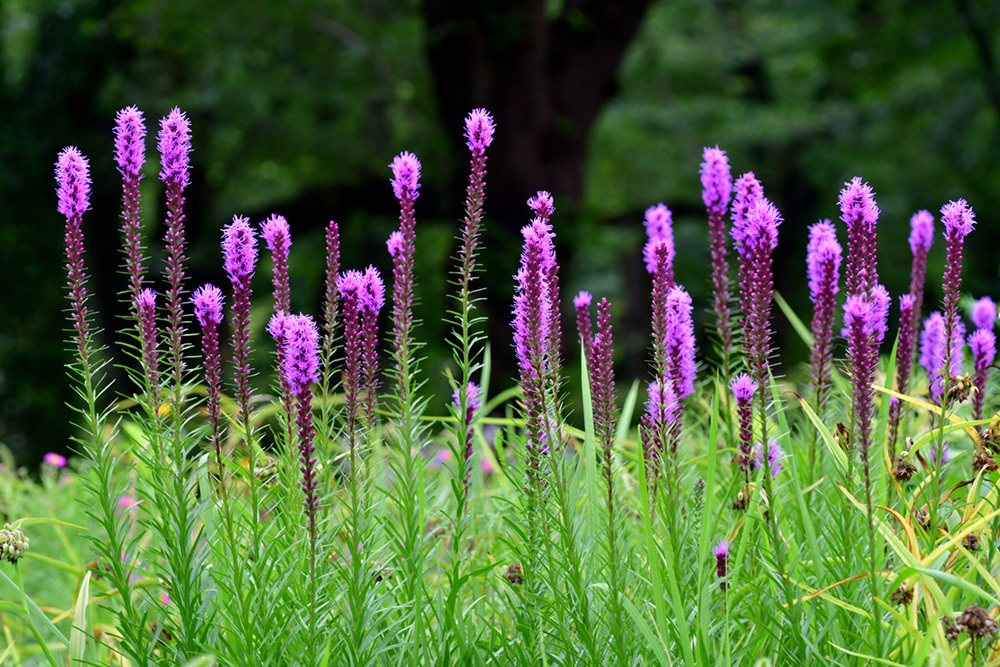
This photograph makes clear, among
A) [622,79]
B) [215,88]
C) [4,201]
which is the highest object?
[622,79]

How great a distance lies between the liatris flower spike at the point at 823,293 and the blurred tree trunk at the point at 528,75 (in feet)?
35.8

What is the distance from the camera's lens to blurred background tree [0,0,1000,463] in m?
13.4

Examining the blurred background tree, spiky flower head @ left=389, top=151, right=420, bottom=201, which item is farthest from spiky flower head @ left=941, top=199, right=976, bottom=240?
the blurred background tree

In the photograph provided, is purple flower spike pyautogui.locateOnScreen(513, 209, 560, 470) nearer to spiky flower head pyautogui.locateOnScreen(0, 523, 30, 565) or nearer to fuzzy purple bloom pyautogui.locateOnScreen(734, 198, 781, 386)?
fuzzy purple bloom pyautogui.locateOnScreen(734, 198, 781, 386)

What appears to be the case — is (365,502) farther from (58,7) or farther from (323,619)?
(58,7)

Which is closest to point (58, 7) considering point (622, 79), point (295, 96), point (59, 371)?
point (295, 96)

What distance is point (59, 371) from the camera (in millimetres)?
13234

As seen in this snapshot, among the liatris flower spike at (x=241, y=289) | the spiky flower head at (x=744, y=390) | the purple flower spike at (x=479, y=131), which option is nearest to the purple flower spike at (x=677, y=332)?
the spiky flower head at (x=744, y=390)

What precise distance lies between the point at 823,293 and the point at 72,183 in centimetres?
169

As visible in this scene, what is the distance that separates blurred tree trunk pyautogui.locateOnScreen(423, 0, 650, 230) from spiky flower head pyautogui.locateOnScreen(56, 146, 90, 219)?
11.2 m

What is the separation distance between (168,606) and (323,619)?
417mm

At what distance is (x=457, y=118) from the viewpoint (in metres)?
13.3

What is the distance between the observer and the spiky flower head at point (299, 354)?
1883 mm

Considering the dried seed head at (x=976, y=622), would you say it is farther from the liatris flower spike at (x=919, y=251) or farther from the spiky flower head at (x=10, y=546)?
the spiky flower head at (x=10, y=546)
